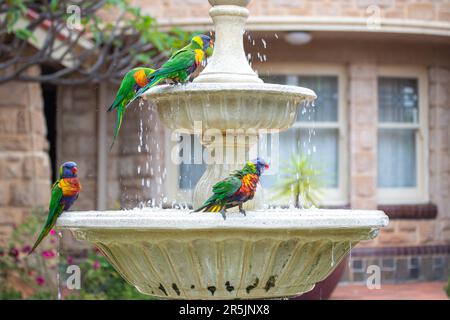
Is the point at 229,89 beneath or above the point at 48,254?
above

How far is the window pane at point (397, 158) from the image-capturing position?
14648 mm

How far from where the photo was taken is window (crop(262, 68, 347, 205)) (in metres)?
14.1

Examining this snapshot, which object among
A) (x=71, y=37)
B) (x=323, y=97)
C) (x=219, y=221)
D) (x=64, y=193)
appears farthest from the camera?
(x=323, y=97)

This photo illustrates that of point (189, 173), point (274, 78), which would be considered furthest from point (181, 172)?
point (274, 78)

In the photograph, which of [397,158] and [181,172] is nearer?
[181,172]

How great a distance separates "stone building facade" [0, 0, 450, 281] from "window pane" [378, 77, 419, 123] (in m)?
0.08

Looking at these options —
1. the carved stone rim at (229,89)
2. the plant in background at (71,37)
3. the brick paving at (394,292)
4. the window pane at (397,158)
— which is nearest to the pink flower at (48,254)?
the plant in background at (71,37)

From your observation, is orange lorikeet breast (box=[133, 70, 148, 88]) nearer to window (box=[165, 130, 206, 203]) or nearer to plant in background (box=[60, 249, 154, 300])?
plant in background (box=[60, 249, 154, 300])

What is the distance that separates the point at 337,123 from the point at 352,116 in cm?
32

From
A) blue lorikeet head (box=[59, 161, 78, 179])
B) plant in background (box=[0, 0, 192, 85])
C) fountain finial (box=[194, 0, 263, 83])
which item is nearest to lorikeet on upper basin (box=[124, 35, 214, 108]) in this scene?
fountain finial (box=[194, 0, 263, 83])

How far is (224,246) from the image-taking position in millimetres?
5918

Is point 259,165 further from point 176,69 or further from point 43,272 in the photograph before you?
point 43,272

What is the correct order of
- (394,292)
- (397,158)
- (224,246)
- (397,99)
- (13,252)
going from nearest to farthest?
(224,246), (13,252), (394,292), (397,99), (397,158)

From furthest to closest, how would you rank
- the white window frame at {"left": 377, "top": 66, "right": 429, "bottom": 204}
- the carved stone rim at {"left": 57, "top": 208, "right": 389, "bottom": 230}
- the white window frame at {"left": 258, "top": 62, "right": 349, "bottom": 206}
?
the white window frame at {"left": 377, "top": 66, "right": 429, "bottom": 204}
the white window frame at {"left": 258, "top": 62, "right": 349, "bottom": 206}
the carved stone rim at {"left": 57, "top": 208, "right": 389, "bottom": 230}
